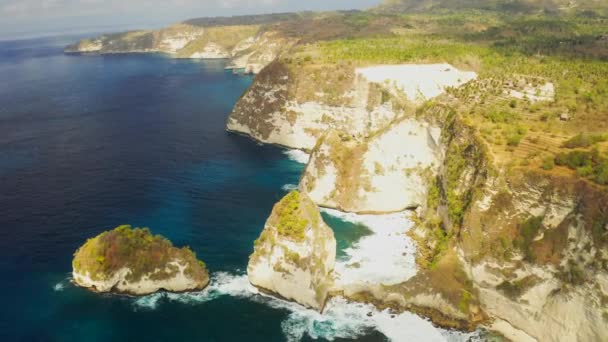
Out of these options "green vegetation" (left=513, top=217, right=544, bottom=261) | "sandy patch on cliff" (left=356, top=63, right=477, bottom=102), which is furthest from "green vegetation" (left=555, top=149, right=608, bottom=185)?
"sandy patch on cliff" (left=356, top=63, right=477, bottom=102)

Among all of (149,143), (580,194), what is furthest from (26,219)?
(580,194)

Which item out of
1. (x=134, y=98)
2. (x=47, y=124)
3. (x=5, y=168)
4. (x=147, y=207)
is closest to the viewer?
(x=147, y=207)

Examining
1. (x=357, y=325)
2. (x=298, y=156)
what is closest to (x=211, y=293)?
(x=357, y=325)

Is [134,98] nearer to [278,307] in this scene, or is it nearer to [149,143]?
[149,143]

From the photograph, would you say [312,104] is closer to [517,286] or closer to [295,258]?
[295,258]

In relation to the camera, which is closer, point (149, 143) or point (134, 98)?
point (149, 143)
